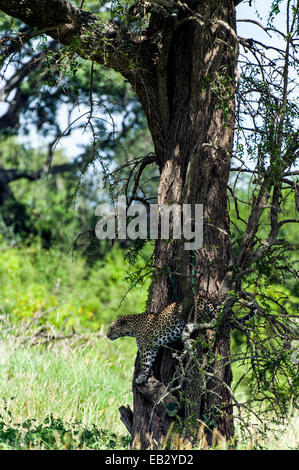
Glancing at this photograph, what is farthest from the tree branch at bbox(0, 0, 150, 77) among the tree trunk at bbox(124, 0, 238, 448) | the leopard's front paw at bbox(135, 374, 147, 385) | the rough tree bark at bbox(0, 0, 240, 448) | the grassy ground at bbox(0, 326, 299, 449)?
the grassy ground at bbox(0, 326, 299, 449)

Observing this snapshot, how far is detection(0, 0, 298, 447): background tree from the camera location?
527cm

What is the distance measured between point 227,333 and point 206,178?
4.83 feet

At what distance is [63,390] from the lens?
8156 millimetres

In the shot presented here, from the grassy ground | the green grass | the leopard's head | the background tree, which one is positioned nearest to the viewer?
the background tree

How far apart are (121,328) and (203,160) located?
6.04 ft

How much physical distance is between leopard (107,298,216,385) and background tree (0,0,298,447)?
0.40 feet

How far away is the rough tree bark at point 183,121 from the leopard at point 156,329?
0.13m

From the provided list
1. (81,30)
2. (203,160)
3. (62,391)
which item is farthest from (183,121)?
(62,391)

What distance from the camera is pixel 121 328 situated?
6.12 meters

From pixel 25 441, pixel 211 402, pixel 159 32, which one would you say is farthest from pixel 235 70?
pixel 25 441

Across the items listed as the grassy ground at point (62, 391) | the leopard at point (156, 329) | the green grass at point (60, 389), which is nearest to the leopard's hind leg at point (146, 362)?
the leopard at point (156, 329)

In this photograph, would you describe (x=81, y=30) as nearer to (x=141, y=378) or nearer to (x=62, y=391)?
(x=141, y=378)

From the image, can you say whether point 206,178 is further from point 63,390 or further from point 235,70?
point 63,390

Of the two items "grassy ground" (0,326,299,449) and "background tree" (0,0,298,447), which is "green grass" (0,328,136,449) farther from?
"background tree" (0,0,298,447)
